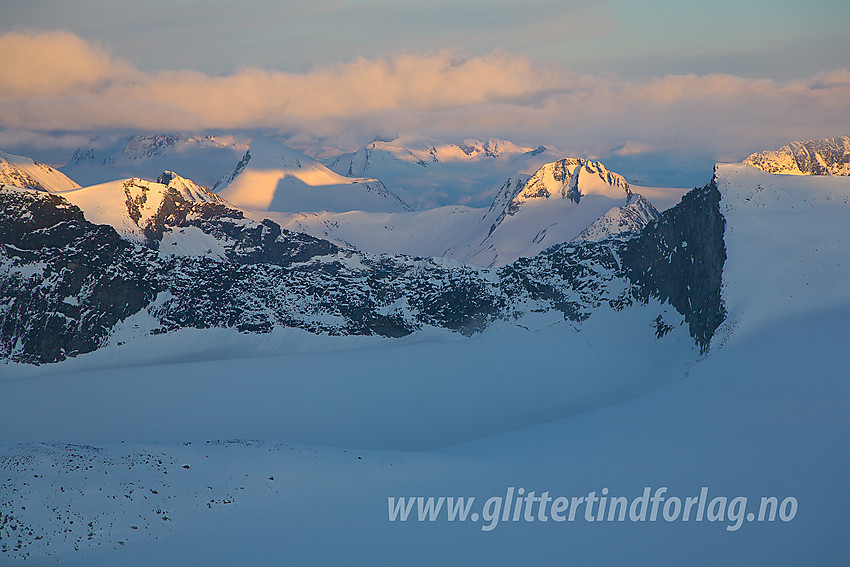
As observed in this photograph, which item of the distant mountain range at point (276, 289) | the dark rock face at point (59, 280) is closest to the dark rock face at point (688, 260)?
the distant mountain range at point (276, 289)

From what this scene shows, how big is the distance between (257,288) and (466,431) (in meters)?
59.6

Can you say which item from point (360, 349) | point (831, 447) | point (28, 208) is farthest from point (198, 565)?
point (28, 208)

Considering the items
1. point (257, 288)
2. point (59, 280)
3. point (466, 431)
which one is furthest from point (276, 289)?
point (466, 431)

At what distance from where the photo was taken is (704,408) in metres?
52.9

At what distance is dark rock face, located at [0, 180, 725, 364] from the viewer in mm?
104125

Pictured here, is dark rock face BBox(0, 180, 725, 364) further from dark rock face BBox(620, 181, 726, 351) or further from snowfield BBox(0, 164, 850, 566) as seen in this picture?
snowfield BBox(0, 164, 850, 566)

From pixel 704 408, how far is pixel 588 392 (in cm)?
3157

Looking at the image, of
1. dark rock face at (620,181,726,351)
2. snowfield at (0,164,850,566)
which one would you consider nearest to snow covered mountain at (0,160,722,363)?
dark rock face at (620,181,726,351)

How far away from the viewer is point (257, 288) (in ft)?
399

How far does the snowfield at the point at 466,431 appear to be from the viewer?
104ft

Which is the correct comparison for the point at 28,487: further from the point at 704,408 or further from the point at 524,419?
the point at 524,419

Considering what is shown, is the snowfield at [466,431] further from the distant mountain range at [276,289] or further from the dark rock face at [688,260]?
the distant mountain range at [276,289]

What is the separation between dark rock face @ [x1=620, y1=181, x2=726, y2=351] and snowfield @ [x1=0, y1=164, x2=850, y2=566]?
2448mm

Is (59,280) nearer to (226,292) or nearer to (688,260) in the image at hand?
(226,292)
